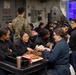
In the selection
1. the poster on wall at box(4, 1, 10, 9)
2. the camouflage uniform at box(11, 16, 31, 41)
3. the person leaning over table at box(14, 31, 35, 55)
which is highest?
the poster on wall at box(4, 1, 10, 9)

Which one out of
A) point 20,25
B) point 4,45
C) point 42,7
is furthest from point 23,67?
point 42,7

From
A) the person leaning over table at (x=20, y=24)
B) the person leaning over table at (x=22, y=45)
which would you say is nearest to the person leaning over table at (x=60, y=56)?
the person leaning over table at (x=22, y=45)

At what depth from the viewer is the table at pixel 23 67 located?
4.28m

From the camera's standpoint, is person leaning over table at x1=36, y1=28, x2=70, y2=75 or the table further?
person leaning over table at x1=36, y1=28, x2=70, y2=75

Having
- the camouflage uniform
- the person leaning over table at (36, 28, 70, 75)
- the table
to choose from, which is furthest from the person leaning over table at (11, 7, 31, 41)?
Answer: the table

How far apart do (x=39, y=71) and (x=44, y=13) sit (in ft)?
20.8

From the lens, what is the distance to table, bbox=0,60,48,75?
14.0 feet

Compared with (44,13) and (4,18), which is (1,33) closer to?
(4,18)

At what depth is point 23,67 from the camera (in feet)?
14.4

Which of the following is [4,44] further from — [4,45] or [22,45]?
[22,45]

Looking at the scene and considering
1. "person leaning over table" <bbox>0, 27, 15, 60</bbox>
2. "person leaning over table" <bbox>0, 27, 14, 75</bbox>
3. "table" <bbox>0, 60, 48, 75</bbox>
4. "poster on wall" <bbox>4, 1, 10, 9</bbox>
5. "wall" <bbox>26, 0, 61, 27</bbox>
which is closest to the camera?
"table" <bbox>0, 60, 48, 75</bbox>

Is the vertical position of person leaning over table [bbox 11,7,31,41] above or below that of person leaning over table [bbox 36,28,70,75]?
above

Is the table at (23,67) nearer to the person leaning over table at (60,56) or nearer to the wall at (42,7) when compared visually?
the person leaning over table at (60,56)

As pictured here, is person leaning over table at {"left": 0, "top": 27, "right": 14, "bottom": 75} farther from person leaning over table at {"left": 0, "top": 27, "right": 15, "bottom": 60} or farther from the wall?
the wall
